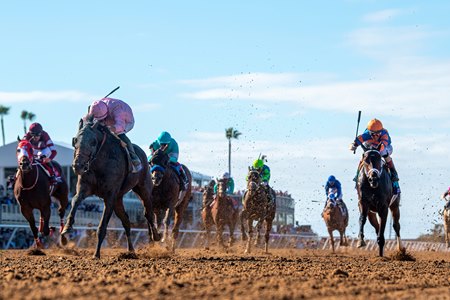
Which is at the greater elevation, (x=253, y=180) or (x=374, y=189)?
(x=253, y=180)

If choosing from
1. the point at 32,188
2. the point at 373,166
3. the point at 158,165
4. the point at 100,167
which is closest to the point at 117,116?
the point at 100,167

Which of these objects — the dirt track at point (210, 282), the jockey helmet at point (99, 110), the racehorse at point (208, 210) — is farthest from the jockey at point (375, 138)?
the racehorse at point (208, 210)

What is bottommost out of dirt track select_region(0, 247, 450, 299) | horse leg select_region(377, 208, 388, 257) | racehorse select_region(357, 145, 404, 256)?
dirt track select_region(0, 247, 450, 299)

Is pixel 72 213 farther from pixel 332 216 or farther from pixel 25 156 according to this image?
pixel 332 216

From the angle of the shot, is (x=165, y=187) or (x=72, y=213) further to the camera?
(x=165, y=187)

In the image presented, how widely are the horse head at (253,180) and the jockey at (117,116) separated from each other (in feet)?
27.4

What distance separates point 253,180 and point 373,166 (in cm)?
665

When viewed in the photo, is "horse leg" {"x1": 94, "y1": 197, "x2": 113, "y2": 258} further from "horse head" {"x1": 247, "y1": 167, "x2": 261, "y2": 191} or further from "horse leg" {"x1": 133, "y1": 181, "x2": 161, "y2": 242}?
"horse head" {"x1": 247, "y1": 167, "x2": 261, "y2": 191}

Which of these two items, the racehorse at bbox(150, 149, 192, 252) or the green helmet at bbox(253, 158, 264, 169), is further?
the green helmet at bbox(253, 158, 264, 169)

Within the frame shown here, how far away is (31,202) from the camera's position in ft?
57.5

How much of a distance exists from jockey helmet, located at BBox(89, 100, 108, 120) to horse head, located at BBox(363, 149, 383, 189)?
16.2 ft

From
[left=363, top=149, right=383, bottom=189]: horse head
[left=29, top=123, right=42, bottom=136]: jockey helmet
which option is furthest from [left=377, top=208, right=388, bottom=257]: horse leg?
[left=29, top=123, right=42, bottom=136]: jockey helmet

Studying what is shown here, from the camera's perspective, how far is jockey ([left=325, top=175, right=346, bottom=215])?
92.3 feet

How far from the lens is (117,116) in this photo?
1459 cm
